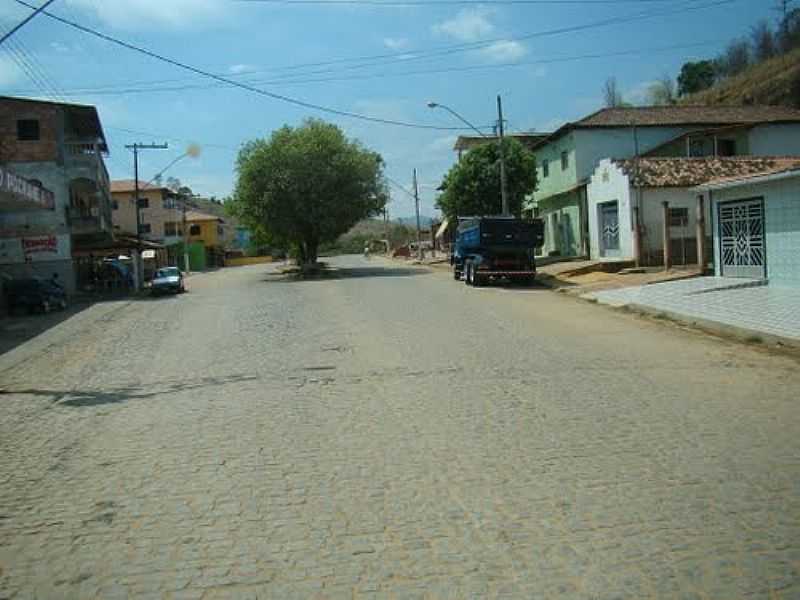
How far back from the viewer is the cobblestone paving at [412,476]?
4.47 metres

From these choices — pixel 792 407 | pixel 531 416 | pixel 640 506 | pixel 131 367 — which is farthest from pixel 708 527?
pixel 131 367

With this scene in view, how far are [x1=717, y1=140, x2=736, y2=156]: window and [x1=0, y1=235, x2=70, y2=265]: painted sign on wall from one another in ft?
112

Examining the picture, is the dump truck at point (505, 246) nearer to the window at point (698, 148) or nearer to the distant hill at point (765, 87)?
the window at point (698, 148)

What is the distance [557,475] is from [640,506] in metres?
0.90

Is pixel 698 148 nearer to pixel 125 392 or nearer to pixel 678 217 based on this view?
pixel 678 217

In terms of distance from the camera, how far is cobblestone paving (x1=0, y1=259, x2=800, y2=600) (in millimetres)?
4469

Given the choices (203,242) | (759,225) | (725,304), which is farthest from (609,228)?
(203,242)

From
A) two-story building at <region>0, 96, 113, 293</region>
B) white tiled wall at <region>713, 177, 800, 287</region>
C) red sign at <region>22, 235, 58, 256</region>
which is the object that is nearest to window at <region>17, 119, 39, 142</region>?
two-story building at <region>0, 96, 113, 293</region>

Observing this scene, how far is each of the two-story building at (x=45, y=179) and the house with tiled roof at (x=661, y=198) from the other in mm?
26419

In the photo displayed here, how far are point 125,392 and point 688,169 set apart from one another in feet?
92.0

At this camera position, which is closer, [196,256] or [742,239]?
[742,239]

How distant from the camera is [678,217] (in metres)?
32.1

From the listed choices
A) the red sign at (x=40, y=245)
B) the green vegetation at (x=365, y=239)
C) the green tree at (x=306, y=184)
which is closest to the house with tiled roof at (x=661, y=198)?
the green tree at (x=306, y=184)

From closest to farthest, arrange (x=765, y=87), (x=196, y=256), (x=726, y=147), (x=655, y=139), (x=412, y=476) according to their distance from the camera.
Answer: (x=412, y=476)
(x=726, y=147)
(x=655, y=139)
(x=765, y=87)
(x=196, y=256)
